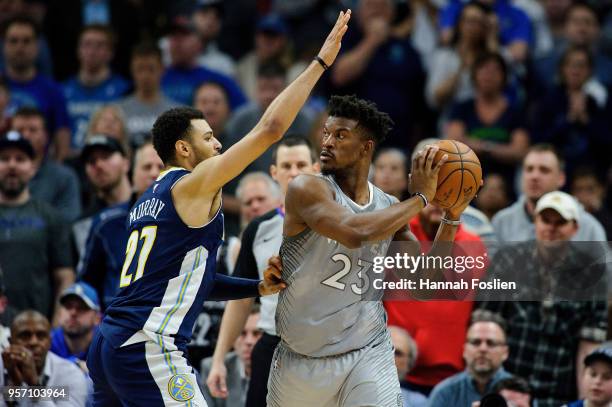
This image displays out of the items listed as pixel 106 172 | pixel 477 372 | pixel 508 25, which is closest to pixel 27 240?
pixel 106 172

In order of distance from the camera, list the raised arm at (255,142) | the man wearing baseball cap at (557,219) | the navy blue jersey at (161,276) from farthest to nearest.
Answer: the man wearing baseball cap at (557,219) → the navy blue jersey at (161,276) → the raised arm at (255,142)

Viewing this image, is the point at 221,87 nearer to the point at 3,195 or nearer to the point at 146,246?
the point at 3,195

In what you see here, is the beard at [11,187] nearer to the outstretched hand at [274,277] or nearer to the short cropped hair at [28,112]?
the short cropped hair at [28,112]

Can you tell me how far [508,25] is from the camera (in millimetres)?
13398

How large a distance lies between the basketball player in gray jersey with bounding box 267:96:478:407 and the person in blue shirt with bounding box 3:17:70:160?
21.8 feet

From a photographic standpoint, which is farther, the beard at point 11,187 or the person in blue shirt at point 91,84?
the person in blue shirt at point 91,84

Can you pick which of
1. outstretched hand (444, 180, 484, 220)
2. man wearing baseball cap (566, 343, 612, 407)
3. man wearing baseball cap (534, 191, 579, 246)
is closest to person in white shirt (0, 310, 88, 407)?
outstretched hand (444, 180, 484, 220)

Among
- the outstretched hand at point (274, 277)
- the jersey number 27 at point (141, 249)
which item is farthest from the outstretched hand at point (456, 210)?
the jersey number 27 at point (141, 249)

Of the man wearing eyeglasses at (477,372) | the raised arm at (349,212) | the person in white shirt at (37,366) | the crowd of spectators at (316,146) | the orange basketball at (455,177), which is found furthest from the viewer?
the crowd of spectators at (316,146)

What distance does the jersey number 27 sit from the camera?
5949mm

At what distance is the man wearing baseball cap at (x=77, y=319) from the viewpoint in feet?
29.7

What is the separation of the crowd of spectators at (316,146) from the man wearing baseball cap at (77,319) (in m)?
0.02

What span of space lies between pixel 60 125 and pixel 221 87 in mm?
1799

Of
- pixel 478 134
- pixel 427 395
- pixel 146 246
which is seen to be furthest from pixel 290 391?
pixel 478 134
